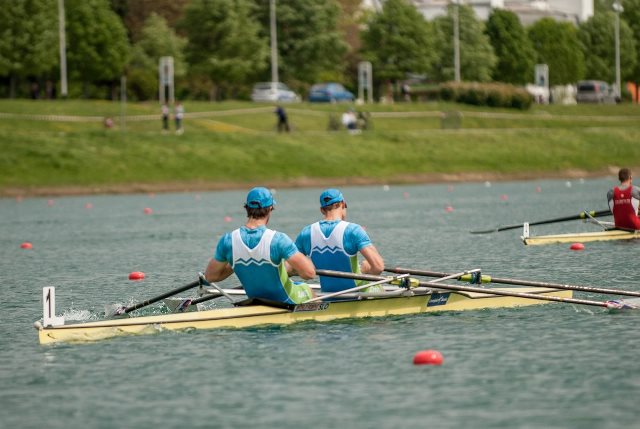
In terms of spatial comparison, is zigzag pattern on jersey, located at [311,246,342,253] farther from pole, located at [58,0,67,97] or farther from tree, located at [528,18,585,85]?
tree, located at [528,18,585,85]

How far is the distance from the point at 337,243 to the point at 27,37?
71.1m

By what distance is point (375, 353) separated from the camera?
16.8 m

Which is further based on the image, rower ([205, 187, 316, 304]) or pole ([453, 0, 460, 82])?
pole ([453, 0, 460, 82])

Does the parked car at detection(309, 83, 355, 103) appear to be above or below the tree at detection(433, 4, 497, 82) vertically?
below

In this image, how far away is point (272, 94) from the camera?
94875 mm

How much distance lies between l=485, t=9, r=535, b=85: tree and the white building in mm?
16894

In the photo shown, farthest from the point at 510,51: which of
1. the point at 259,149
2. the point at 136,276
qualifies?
the point at 136,276

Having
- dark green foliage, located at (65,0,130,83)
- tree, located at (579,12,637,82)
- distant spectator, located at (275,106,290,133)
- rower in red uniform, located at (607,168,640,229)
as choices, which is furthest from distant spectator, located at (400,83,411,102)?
rower in red uniform, located at (607,168,640,229)

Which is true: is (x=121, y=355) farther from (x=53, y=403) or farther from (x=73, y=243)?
(x=73, y=243)

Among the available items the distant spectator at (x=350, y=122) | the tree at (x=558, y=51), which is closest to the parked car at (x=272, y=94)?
the distant spectator at (x=350, y=122)

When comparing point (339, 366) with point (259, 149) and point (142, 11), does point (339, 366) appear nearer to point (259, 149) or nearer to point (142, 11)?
point (259, 149)

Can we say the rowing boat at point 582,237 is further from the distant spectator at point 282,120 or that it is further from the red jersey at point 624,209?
the distant spectator at point 282,120

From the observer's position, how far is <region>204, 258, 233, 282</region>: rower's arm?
18328mm

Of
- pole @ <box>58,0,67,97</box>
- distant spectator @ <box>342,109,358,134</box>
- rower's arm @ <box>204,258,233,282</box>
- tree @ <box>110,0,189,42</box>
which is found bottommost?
rower's arm @ <box>204,258,233,282</box>
